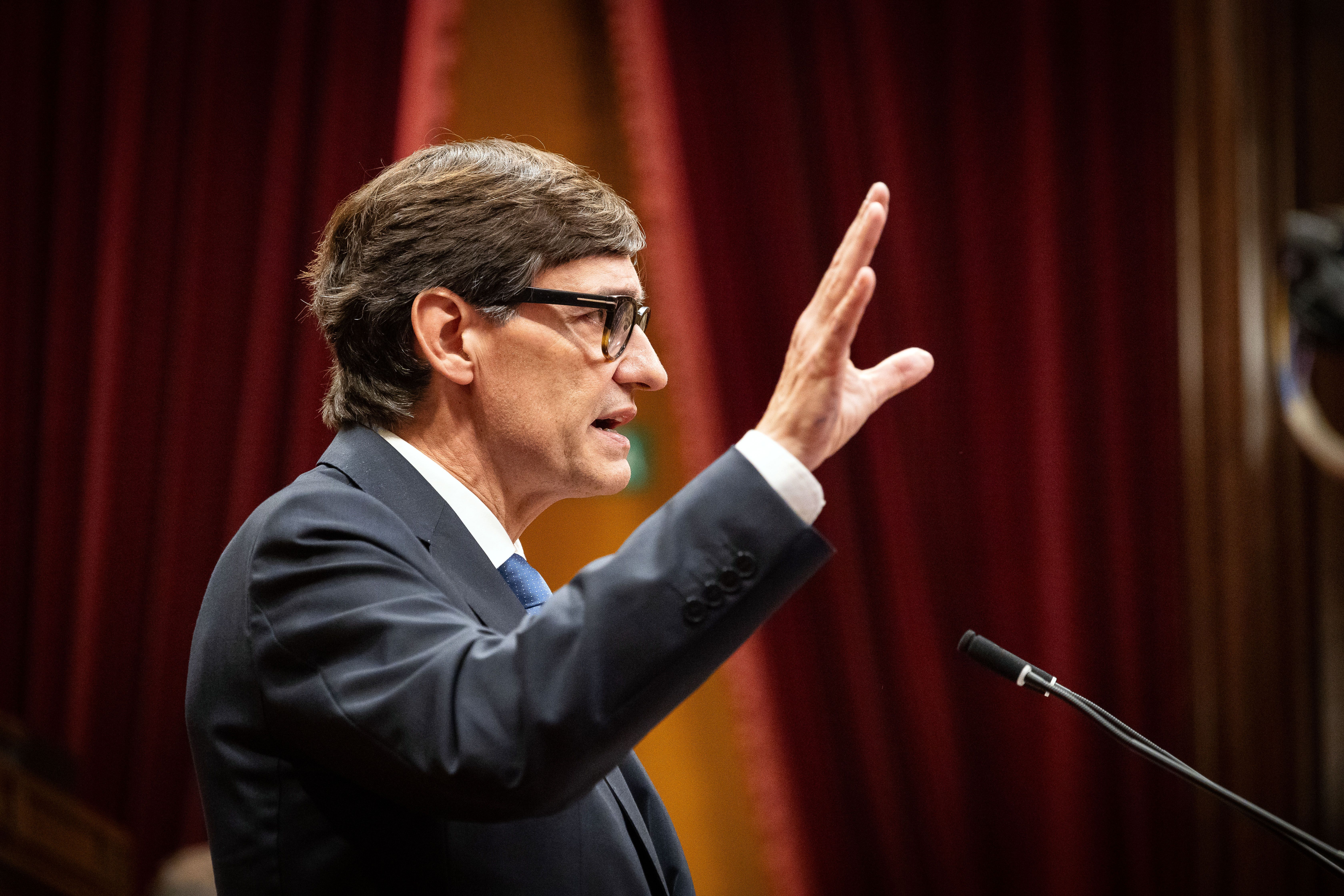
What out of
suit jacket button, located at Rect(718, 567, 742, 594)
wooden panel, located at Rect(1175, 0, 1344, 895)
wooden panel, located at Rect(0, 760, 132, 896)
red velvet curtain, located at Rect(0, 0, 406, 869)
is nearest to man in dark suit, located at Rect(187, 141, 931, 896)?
suit jacket button, located at Rect(718, 567, 742, 594)

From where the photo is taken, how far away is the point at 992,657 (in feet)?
3.62

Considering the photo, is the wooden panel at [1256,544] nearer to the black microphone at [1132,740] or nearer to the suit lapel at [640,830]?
the black microphone at [1132,740]

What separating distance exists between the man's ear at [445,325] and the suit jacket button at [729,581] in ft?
1.59

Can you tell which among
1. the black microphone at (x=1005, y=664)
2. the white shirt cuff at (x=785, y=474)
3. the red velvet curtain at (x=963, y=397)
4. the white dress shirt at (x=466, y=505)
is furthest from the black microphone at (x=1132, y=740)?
the red velvet curtain at (x=963, y=397)

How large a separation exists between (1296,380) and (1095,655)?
137cm

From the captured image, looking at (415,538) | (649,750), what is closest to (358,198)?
(415,538)

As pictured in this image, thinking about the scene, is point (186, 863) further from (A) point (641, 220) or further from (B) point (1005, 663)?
(B) point (1005, 663)

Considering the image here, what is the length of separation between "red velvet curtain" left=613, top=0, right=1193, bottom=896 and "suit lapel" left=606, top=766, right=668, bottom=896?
4.04 ft

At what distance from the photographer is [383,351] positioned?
4.03ft

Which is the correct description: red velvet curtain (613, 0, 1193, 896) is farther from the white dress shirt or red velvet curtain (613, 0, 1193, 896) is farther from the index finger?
the index finger

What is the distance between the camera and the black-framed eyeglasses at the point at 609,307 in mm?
1201

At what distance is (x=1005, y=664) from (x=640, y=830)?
1.31 ft

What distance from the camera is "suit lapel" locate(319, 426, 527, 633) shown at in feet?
3.45

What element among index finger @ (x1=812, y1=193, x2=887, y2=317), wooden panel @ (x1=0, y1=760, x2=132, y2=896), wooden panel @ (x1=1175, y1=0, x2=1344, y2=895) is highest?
index finger @ (x1=812, y1=193, x2=887, y2=317)
